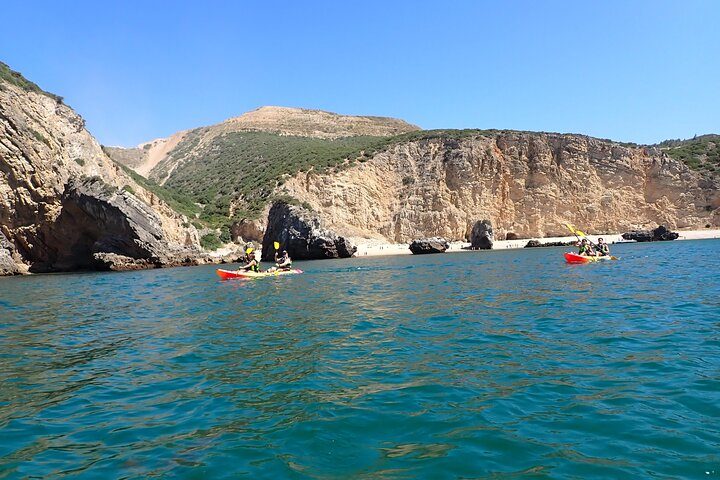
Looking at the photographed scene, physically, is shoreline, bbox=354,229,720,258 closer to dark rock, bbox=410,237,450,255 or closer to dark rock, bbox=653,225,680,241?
dark rock, bbox=653,225,680,241

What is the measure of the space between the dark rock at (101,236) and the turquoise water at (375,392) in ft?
80.8

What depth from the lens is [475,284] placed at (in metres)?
19.1

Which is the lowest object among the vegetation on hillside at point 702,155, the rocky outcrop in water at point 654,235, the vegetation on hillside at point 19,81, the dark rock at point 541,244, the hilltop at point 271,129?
the dark rock at point 541,244

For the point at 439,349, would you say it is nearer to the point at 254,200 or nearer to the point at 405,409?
the point at 405,409

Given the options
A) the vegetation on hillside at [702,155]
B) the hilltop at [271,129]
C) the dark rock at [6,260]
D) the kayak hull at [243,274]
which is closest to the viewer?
the kayak hull at [243,274]

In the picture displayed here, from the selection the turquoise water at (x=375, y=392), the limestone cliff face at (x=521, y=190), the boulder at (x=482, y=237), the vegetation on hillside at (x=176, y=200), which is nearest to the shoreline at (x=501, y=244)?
the boulder at (x=482, y=237)

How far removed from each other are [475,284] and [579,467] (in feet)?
49.4

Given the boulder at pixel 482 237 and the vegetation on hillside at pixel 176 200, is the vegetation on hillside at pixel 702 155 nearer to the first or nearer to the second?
the boulder at pixel 482 237

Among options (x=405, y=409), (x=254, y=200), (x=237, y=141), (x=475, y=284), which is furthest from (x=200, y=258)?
(x=237, y=141)

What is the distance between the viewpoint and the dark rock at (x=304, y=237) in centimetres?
4400

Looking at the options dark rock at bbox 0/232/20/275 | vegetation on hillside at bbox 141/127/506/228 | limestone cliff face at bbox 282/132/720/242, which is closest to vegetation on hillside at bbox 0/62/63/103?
dark rock at bbox 0/232/20/275

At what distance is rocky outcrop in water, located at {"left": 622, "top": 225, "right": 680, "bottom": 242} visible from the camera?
52.7m

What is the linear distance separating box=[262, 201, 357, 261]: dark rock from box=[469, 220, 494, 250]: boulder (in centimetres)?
1420

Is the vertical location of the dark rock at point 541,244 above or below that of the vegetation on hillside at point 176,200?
below
